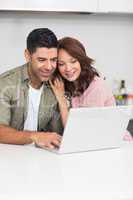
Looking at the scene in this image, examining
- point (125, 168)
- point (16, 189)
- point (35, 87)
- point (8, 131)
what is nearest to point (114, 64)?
point (35, 87)

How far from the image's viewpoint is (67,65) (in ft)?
7.30

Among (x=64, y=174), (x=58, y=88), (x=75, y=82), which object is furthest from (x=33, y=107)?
(x=64, y=174)

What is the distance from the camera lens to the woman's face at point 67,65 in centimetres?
221

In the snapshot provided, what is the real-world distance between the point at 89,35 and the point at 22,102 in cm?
121

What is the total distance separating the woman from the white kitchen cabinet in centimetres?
51

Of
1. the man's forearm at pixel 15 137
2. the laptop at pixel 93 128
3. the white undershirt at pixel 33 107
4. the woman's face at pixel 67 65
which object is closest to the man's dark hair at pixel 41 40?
the woman's face at pixel 67 65

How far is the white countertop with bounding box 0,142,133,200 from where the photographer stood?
4.14 ft

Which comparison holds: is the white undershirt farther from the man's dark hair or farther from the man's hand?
the man's hand

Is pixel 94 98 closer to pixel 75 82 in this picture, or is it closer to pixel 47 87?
pixel 75 82

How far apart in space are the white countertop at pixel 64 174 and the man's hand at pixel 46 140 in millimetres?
34

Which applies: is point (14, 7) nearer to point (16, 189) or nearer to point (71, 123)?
point (71, 123)

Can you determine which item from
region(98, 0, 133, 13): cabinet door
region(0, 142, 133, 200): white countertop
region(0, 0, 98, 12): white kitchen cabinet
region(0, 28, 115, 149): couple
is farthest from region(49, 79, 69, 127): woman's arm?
region(98, 0, 133, 13): cabinet door

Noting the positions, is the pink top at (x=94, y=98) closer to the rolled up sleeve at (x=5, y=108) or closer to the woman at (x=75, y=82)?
the woman at (x=75, y=82)

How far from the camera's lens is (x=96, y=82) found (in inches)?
90.0
